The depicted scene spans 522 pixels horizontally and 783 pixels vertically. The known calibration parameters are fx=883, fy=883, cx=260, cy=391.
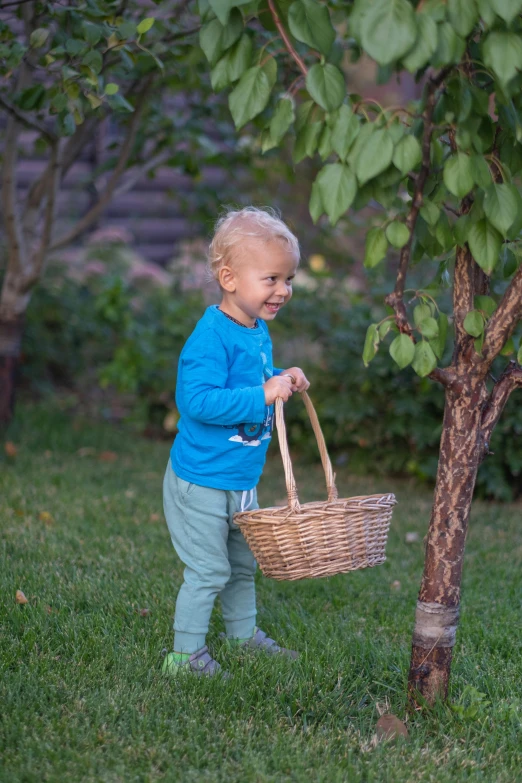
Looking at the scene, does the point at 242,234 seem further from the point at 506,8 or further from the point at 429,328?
the point at 506,8

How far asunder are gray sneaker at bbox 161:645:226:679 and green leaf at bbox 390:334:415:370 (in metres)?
1.05

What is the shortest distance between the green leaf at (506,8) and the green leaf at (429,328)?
74 centimetres

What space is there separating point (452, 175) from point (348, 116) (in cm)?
26

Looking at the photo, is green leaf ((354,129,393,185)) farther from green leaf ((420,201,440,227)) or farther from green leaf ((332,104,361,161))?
green leaf ((420,201,440,227))

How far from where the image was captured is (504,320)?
216cm

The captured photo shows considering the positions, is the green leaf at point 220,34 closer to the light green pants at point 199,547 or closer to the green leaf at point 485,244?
the green leaf at point 485,244

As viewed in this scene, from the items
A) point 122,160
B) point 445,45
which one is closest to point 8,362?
point 122,160

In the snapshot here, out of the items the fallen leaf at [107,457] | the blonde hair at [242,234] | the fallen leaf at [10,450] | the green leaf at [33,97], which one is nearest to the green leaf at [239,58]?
the blonde hair at [242,234]

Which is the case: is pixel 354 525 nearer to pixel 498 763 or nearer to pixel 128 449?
pixel 498 763

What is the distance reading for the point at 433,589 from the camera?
229cm

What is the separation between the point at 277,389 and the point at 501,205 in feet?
2.80

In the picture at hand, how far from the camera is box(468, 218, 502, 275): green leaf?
198cm

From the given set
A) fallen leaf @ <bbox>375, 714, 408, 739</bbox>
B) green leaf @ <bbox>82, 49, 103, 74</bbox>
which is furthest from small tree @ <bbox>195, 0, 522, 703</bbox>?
green leaf @ <bbox>82, 49, 103, 74</bbox>

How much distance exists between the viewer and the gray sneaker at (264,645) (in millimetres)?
2693
